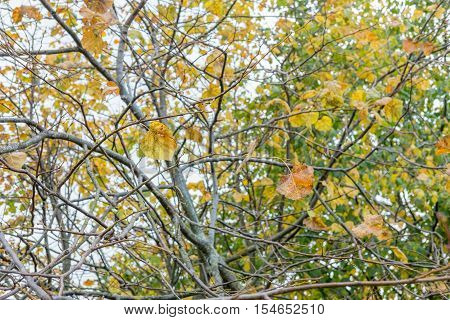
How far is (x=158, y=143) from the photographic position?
1778 millimetres

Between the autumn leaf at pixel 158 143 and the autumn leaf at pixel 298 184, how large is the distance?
0.38 metres

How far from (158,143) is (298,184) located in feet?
1.52

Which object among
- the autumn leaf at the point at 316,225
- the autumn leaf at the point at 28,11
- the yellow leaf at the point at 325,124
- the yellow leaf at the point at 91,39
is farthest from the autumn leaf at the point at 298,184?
the autumn leaf at the point at 28,11

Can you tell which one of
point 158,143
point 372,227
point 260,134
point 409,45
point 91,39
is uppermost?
point 260,134

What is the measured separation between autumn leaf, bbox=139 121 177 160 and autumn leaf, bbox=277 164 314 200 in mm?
379

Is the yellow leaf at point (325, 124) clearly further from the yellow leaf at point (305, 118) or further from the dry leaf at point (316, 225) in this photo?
the dry leaf at point (316, 225)

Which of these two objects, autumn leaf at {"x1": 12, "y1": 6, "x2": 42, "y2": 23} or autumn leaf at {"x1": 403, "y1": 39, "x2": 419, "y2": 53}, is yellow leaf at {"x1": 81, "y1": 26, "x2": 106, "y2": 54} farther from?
autumn leaf at {"x1": 403, "y1": 39, "x2": 419, "y2": 53}

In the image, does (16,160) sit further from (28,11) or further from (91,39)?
(28,11)

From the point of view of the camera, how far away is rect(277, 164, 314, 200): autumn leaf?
1891mm

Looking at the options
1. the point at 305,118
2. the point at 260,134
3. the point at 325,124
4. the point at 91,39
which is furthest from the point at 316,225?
the point at 260,134

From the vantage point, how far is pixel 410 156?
4.55m

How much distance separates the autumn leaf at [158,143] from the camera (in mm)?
1769
